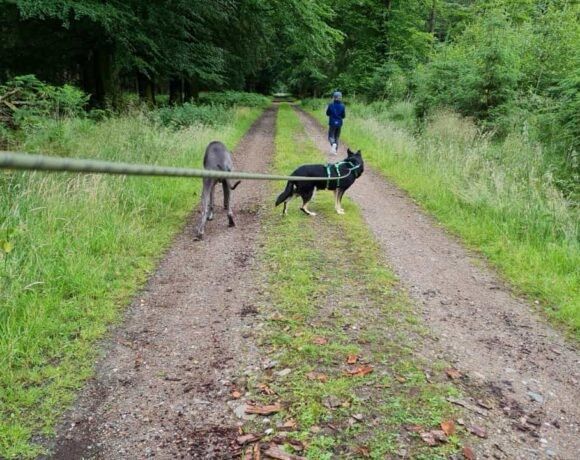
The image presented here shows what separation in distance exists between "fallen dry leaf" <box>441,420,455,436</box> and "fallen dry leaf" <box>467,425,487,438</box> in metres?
0.11

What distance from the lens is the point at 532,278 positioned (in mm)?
5387

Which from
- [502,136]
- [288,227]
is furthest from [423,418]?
[502,136]

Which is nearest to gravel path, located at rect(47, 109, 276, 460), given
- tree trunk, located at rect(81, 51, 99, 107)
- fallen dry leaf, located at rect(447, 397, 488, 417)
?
fallen dry leaf, located at rect(447, 397, 488, 417)

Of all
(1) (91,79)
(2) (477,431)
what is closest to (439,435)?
(2) (477,431)

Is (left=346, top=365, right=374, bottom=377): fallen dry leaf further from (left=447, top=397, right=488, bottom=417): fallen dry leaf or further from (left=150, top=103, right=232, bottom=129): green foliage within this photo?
(left=150, top=103, right=232, bottom=129): green foliage

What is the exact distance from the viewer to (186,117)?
52.7 ft

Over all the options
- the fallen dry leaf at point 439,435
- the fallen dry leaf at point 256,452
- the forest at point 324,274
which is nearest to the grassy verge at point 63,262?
the forest at point 324,274

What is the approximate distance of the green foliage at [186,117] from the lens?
48.3 ft

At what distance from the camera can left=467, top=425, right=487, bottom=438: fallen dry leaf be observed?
2.90 meters

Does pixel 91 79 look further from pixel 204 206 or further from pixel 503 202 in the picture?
pixel 503 202

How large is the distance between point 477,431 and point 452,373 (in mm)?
662

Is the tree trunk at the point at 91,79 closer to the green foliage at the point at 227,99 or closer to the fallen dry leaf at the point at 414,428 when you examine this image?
the green foliage at the point at 227,99

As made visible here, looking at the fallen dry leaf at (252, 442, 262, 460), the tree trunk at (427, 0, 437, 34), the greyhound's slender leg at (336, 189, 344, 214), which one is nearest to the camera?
the fallen dry leaf at (252, 442, 262, 460)

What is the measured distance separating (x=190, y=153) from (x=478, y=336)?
8744mm
